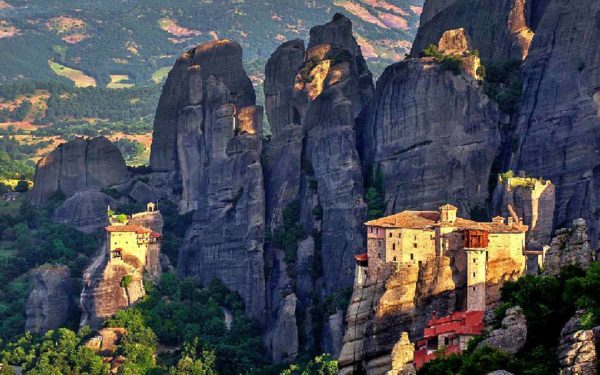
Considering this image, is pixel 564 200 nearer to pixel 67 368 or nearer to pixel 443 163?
pixel 443 163

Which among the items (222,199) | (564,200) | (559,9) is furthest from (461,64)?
(222,199)

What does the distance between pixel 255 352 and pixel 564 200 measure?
56.5 feet

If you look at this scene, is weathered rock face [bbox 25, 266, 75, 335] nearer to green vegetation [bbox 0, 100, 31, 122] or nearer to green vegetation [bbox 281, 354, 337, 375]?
green vegetation [bbox 281, 354, 337, 375]

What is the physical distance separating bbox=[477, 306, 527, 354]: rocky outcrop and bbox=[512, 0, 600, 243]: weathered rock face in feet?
106

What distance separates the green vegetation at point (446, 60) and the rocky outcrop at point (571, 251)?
132 feet

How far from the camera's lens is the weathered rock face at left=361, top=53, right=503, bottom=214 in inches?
3506

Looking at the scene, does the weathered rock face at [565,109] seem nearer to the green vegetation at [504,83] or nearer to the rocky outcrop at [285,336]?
the green vegetation at [504,83]

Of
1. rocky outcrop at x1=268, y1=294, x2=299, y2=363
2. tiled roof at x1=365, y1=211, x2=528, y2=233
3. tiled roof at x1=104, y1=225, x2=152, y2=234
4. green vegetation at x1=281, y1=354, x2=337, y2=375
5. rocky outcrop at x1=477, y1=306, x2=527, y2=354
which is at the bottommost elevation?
green vegetation at x1=281, y1=354, x2=337, y2=375

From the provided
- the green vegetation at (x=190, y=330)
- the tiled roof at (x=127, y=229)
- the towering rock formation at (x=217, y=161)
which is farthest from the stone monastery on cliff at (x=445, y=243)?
the tiled roof at (x=127, y=229)

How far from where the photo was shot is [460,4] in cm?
10381

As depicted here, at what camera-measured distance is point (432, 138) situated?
9119 cm

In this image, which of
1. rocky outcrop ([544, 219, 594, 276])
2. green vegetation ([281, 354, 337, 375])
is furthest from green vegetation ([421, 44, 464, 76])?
rocky outcrop ([544, 219, 594, 276])

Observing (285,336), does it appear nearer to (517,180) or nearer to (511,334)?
(517,180)

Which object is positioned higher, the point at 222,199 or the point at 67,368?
the point at 222,199
